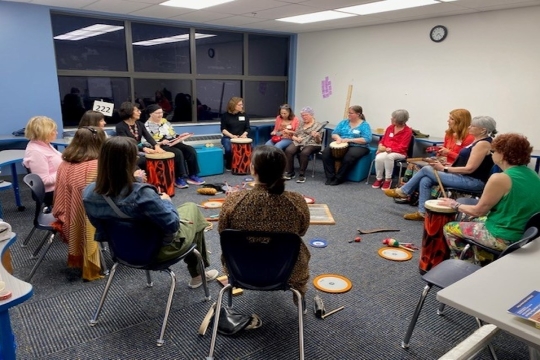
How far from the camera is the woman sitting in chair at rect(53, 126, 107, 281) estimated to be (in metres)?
2.52

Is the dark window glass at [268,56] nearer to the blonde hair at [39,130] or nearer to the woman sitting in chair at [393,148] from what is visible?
the woman sitting in chair at [393,148]

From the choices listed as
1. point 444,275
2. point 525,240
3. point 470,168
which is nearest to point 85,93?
point 470,168

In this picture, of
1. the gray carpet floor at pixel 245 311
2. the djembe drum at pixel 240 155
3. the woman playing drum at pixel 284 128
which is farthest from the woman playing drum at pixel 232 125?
the gray carpet floor at pixel 245 311

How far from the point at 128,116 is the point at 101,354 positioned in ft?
11.7

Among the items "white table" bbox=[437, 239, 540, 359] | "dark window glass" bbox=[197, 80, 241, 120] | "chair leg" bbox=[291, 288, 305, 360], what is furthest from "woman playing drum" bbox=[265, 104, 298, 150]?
"white table" bbox=[437, 239, 540, 359]

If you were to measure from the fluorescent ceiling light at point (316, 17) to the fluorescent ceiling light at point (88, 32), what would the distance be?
2.67 m

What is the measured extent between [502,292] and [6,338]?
1.86 m

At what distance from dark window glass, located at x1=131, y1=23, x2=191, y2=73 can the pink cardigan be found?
10.0 feet

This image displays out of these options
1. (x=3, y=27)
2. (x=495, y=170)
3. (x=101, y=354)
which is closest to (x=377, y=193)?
(x=495, y=170)

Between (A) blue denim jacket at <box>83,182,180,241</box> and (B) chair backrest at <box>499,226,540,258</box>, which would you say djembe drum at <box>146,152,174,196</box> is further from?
(B) chair backrest at <box>499,226,540,258</box>

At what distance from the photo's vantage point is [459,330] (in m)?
2.20

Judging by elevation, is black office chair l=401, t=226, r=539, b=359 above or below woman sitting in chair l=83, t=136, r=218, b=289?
below

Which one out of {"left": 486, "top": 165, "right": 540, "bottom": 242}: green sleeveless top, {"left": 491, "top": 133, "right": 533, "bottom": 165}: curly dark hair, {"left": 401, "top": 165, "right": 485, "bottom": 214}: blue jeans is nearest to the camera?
{"left": 486, "top": 165, "right": 540, "bottom": 242}: green sleeveless top

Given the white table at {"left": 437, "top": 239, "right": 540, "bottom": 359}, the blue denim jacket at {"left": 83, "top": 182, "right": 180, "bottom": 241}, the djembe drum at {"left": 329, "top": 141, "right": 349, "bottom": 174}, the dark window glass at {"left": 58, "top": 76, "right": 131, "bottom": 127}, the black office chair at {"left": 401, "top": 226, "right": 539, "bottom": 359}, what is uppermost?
the dark window glass at {"left": 58, "top": 76, "right": 131, "bottom": 127}
